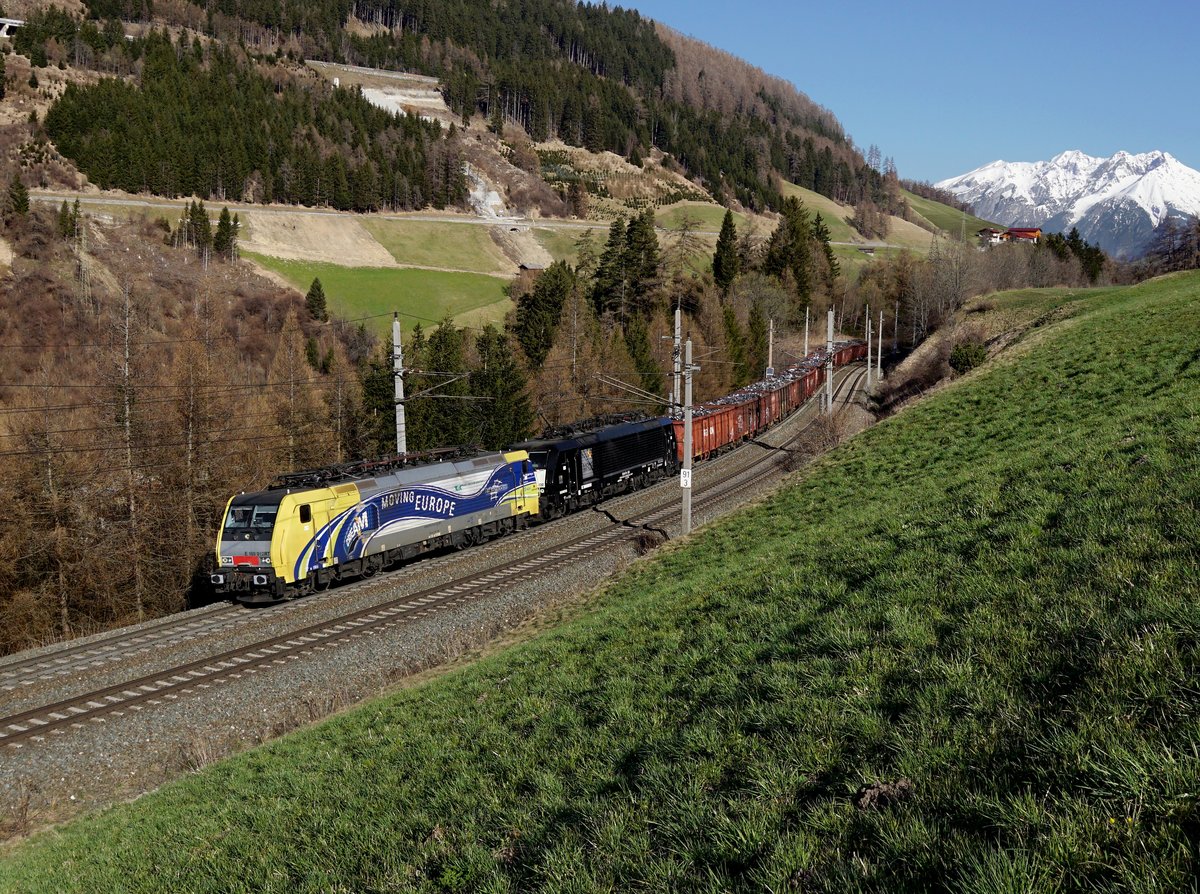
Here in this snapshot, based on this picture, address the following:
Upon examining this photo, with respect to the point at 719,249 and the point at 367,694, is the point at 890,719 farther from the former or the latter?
the point at 719,249

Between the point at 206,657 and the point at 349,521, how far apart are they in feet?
21.6

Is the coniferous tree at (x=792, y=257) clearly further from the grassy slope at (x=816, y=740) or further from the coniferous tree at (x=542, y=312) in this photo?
the grassy slope at (x=816, y=740)

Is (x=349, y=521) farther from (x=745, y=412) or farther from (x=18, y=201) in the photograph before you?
(x=18, y=201)

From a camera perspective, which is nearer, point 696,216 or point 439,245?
point 439,245

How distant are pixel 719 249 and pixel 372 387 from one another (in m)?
64.2

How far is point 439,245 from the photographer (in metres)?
120

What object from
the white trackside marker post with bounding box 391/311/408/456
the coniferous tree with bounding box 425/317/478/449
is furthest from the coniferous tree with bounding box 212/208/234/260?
the white trackside marker post with bounding box 391/311/408/456

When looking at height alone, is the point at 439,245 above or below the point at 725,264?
above

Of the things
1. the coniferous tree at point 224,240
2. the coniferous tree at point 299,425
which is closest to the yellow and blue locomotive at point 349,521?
the coniferous tree at point 299,425

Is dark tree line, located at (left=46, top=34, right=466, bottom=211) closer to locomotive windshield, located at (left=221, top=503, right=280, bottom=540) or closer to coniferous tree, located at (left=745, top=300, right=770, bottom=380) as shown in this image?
coniferous tree, located at (left=745, top=300, right=770, bottom=380)

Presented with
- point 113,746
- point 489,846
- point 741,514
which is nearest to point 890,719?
point 489,846

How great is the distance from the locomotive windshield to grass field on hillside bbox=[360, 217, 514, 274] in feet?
304

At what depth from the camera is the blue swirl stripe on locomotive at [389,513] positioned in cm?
2450

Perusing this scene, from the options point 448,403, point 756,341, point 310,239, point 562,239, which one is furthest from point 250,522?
point 562,239
